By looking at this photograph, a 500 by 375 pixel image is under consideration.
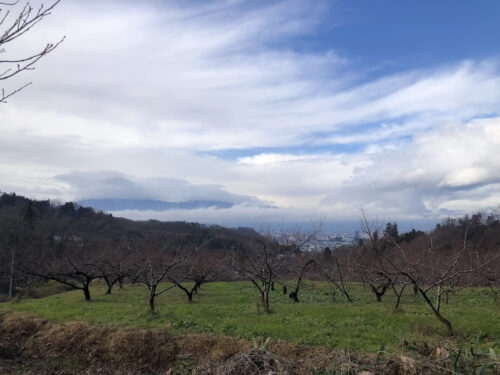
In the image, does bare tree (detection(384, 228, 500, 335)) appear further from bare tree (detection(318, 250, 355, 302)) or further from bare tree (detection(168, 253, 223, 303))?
bare tree (detection(168, 253, 223, 303))

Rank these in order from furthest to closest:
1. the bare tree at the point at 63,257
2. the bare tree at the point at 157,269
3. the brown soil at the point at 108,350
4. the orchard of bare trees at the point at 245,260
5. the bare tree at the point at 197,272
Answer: the bare tree at the point at 63,257 → the bare tree at the point at 197,272 → the orchard of bare trees at the point at 245,260 → the bare tree at the point at 157,269 → the brown soil at the point at 108,350

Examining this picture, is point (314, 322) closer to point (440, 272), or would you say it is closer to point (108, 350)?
point (108, 350)

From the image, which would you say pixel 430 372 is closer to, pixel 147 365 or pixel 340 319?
pixel 147 365

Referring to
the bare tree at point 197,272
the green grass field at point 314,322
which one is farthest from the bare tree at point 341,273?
the bare tree at point 197,272

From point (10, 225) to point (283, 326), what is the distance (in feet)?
176

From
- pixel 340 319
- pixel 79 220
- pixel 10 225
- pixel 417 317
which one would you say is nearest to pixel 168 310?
pixel 340 319

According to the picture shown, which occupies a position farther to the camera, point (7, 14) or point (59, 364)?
point (59, 364)

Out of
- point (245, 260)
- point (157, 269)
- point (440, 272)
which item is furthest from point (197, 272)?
point (440, 272)

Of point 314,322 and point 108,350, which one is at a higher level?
point 314,322

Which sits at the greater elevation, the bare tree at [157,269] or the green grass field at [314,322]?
the bare tree at [157,269]

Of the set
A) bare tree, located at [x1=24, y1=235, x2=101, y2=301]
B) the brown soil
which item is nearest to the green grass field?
the brown soil

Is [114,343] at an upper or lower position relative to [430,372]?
lower

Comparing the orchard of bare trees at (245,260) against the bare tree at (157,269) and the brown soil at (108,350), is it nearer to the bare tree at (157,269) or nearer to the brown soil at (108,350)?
the bare tree at (157,269)

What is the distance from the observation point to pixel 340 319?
14164 mm
